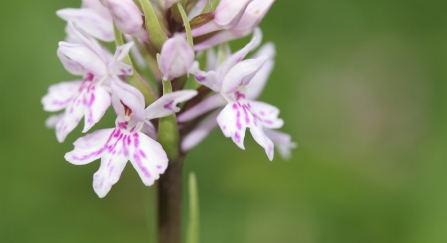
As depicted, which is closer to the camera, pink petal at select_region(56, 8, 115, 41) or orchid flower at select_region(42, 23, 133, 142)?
orchid flower at select_region(42, 23, 133, 142)

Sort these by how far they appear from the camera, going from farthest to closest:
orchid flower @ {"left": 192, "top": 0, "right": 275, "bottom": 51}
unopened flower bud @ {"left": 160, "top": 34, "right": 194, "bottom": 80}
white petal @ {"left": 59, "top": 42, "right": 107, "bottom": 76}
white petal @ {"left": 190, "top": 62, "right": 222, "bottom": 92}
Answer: orchid flower @ {"left": 192, "top": 0, "right": 275, "bottom": 51} < white petal @ {"left": 59, "top": 42, "right": 107, "bottom": 76} < white petal @ {"left": 190, "top": 62, "right": 222, "bottom": 92} < unopened flower bud @ {"left": 160, "top": 34, "right": 194, "bottom": 80}

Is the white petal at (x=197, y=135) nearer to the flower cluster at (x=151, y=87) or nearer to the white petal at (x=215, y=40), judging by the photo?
the flower cluster at (x=151, y=87)

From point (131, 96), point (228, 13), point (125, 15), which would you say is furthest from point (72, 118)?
point (228, 13)

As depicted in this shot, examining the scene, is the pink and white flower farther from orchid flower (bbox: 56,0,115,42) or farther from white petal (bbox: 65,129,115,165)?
orchid flower (bbox: 56,0,115,42)

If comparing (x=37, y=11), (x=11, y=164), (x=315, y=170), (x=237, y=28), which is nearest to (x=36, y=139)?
(x=11, y=164)

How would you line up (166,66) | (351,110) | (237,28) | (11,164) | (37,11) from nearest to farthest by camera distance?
(166,66) → (237,28) → (11,164) → (37,11) → (351,110)

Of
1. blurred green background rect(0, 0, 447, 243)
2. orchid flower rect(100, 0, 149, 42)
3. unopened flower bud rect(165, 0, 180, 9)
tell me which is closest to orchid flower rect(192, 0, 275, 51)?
unopened flower bud rect(165, 0, 180, 9)

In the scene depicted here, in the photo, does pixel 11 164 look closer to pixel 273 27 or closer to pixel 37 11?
pixel 37 11
